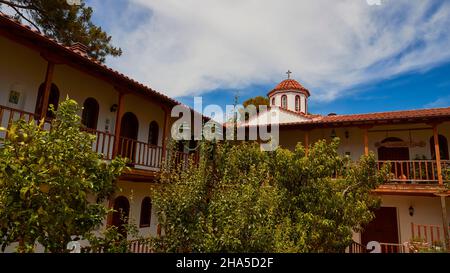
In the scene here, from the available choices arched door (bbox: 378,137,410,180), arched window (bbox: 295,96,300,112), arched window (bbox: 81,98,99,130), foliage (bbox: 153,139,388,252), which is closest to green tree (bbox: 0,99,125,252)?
foliage (bbox: 153,139,388,252)

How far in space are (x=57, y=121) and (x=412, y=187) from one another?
12.4 m

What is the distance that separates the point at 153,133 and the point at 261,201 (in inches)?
387

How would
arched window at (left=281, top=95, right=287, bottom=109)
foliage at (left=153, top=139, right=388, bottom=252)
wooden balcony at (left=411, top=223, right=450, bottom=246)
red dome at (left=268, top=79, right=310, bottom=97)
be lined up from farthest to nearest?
arched window at (left=281, top=95, right=287, bottom=109) → red dome at (left=268, top=79, right=310, bottom=97) → wooden balcony at (left=411, top=223, right=450, bottom=246) → foliage at (left=153, top=139, right=388, bottom=252)

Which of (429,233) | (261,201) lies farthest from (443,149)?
(261,201)

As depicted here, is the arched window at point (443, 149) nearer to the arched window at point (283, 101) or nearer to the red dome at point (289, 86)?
the red dome at point (289, 86)

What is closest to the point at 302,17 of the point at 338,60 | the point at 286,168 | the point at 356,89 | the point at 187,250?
the point at 338,60

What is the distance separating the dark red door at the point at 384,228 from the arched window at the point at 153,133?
10.6m

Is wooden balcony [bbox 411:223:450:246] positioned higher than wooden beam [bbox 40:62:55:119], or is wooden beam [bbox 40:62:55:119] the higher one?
wooden beam [bbox 40:62:55:119]

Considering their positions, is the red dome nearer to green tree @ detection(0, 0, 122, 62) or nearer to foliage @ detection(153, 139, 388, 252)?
green tree @ detection(0, 0, 122, 62)

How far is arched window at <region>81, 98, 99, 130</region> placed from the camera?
412 inches

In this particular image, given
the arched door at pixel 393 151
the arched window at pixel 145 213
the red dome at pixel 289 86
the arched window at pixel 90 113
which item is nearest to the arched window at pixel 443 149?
the arched door at pixel 393 151

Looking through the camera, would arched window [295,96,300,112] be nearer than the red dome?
Yes

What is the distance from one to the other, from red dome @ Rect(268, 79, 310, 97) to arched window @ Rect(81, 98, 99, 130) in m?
15.7

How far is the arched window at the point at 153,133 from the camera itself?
13.5 m
